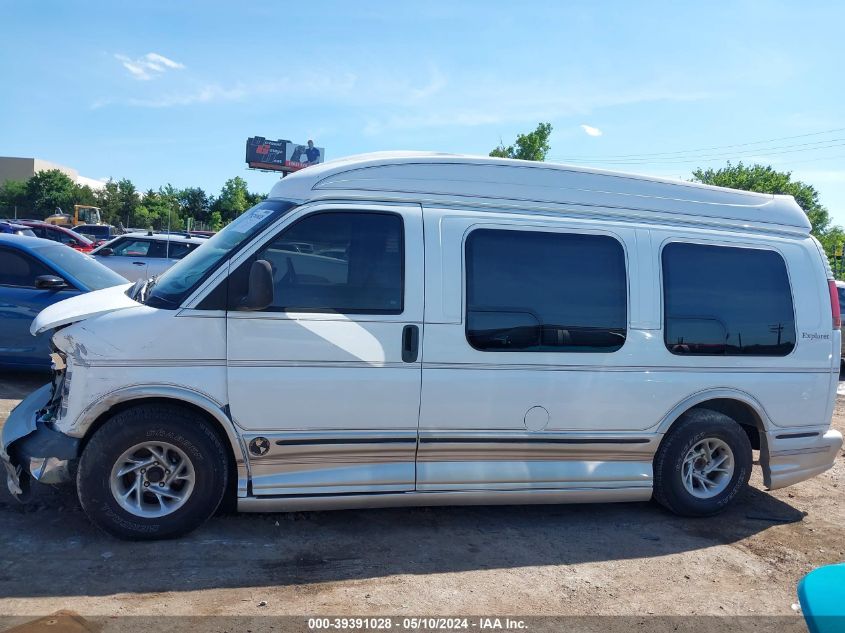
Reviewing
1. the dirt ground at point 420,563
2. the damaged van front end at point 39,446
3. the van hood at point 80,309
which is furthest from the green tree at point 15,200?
the dirt ground at point 420,563

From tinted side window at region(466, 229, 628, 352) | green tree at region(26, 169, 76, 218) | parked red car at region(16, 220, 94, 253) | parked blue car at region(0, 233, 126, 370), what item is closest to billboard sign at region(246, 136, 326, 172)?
green tree at region(26, 169, 76, 218)

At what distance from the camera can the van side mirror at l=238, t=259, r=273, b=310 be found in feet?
13.2

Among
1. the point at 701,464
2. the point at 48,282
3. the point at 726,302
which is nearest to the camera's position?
the point at 726,302

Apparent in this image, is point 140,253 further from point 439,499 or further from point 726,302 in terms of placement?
point 726,302

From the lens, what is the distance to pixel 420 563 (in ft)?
13.6

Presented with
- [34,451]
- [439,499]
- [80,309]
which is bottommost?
[439,499]

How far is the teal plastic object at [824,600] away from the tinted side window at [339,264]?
9.03 ft

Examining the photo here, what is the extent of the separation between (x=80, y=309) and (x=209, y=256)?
2.78ft

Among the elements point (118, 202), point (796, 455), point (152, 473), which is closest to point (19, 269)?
point (152, 473)

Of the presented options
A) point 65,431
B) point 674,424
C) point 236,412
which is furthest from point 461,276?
point 65,431

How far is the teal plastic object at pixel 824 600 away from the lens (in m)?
1.93

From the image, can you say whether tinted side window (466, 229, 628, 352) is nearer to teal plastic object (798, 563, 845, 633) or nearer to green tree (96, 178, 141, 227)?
teal plastic object (798, 563, 845, 633)

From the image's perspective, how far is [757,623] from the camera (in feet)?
12.3

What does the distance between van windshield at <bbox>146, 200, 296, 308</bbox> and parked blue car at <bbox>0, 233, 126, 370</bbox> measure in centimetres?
374
